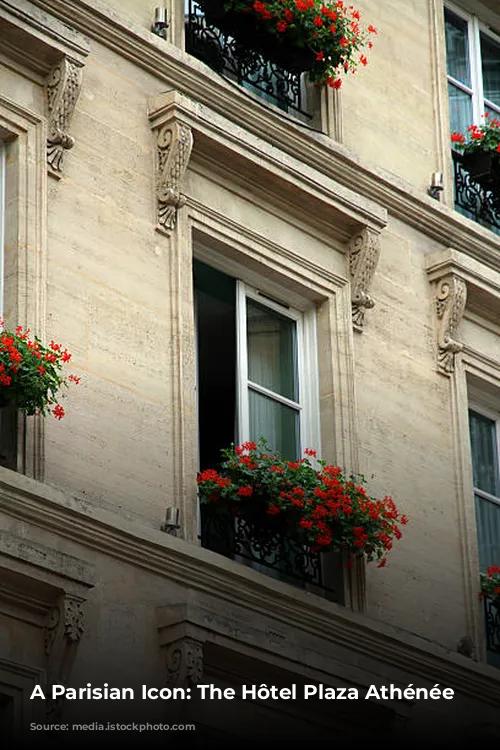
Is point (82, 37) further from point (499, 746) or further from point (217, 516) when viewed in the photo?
point (499, 746)

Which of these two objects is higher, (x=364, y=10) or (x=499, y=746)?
(x=364, y=10)

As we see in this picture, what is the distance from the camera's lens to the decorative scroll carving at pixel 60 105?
48.7ft

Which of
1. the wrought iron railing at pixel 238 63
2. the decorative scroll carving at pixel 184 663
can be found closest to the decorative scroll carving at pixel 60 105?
the wrought iron railing at pixel 238 63

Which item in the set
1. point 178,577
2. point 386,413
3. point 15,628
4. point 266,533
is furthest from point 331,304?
point 15,628

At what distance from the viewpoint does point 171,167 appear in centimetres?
1554

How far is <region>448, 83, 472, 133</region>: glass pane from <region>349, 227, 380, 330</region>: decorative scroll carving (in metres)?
2.47

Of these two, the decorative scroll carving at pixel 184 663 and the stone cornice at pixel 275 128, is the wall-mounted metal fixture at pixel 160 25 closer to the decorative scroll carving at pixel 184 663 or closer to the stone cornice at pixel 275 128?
the stone cornice at pixel 275 128

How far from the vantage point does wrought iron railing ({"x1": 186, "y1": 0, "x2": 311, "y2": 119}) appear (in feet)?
54.7

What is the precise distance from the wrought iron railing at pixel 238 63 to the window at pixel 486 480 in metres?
2.88

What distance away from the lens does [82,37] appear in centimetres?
1520

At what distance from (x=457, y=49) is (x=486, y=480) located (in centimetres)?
393

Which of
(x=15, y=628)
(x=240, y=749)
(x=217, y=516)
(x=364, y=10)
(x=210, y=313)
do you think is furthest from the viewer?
(x=364, y=10)

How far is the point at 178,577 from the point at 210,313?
2.60 m

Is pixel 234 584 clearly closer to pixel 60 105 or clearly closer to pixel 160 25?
pixel 60 105
